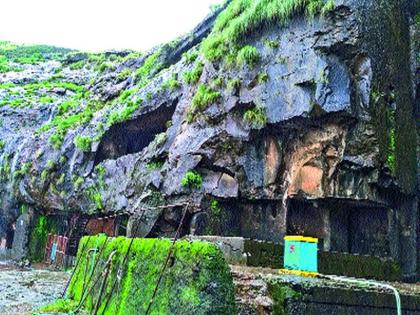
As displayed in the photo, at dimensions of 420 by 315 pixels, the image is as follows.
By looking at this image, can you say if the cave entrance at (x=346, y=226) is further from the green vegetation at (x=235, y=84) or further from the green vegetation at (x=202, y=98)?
the green vegetation at (x=202, y=98)

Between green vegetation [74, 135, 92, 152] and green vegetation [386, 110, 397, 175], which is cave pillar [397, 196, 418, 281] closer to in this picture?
green vegetation [386, 110, 397, 175]

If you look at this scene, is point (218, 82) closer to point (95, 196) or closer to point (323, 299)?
point (95, 196)

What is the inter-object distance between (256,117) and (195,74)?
11.4 ft

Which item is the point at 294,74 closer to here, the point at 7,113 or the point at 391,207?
the point at 391,207

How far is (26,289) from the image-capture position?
12.4 metres

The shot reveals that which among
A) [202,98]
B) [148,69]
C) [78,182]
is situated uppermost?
[148,69]

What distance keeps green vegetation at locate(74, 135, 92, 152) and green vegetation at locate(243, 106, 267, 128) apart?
26.8 ft

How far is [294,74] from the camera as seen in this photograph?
436 inches

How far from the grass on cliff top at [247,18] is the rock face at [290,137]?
5 centimetres

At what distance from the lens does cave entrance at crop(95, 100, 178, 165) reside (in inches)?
655

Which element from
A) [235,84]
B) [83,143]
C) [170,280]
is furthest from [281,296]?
[83,143]

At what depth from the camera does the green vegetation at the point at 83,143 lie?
1767 centimetres

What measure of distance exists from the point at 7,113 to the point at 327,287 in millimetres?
22790

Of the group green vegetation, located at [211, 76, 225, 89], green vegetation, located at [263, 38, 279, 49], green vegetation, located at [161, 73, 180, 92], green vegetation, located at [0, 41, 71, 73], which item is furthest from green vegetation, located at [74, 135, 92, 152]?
green vegetation, located at [0, 41, 71, 73]
